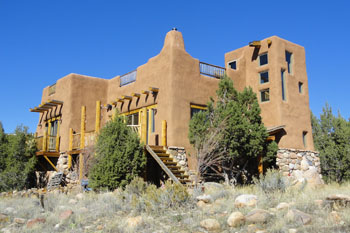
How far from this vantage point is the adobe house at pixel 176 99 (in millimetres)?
16203

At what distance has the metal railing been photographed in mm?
19359

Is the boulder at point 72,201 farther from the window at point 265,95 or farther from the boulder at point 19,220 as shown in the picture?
the window at point 265,95

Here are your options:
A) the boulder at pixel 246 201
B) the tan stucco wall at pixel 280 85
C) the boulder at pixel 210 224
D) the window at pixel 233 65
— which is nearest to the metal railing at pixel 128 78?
the tan stucco wall at pixel 280 85

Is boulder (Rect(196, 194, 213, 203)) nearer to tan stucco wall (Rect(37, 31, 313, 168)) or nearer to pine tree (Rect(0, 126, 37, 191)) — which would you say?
tan stucco wall (Rect(37, 31, 313, 168))

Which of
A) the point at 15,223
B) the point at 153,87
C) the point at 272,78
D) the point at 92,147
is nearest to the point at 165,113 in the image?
the point at 153,87

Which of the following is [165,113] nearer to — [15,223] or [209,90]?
[209,90]

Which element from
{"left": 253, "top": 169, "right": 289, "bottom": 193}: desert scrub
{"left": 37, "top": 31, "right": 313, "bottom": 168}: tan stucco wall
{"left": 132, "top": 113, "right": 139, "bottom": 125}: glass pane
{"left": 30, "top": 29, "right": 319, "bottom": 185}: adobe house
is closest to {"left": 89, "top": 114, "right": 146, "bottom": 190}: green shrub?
{"left": 30, "top": 29, "right": 319, "bottom": 185}: adobe house

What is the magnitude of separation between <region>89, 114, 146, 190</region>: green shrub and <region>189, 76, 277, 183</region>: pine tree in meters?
2.47

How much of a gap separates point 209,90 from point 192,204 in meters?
9.28

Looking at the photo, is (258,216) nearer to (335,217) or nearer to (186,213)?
(335,217)

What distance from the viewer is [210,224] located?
7387 mm

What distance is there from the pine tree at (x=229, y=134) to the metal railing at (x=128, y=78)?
5.20 meters

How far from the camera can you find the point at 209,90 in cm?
1780

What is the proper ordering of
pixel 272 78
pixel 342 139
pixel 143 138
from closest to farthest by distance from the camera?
pixel 143 138, pixel 272 78, pixel 342 139
